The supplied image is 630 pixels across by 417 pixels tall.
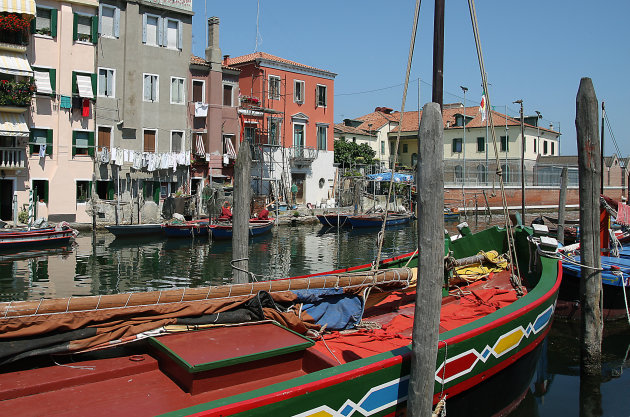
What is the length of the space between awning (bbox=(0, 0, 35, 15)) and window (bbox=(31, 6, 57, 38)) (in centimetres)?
143

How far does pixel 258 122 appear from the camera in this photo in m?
35.3

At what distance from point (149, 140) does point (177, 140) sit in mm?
1691

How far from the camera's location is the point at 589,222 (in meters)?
7.89

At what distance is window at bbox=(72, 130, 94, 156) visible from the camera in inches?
1065

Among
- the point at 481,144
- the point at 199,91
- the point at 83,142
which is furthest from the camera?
the point at 481,144

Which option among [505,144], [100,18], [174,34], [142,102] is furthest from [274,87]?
[505,144]

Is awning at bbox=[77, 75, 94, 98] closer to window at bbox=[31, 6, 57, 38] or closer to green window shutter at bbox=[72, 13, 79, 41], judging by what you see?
green window shutter at bbox=[72, 13, 79, 41]

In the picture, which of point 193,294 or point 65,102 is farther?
point 65,102

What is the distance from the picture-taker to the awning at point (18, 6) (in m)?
23.9

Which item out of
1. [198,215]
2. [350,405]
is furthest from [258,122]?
[350,405]

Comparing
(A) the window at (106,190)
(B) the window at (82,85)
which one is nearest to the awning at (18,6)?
(B) the window at (82,85)

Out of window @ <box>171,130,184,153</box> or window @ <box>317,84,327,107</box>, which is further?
window @ <box>317,84,327,107</box>

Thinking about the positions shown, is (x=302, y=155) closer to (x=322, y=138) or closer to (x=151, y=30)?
(x=322, y=138)

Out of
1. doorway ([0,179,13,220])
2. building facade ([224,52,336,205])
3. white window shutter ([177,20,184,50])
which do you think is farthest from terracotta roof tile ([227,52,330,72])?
doorway ([0,179,13,220])
